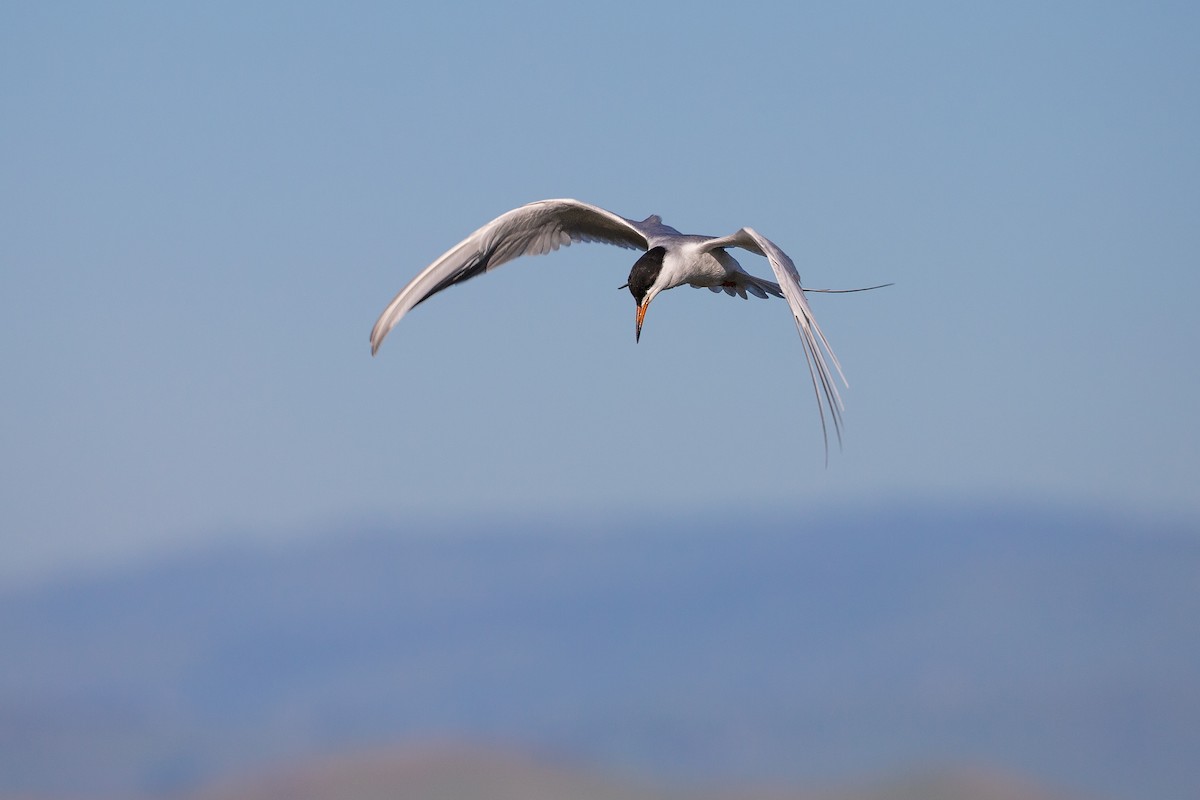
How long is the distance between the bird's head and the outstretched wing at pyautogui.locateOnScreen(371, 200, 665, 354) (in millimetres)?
989

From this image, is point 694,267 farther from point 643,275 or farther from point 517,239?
point 517,239

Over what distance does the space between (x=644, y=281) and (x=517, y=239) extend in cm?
180

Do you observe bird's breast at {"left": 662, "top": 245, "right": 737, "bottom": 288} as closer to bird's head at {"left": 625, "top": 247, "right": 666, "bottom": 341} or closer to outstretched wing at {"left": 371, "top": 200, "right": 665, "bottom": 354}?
bird's head at {"left": 625, "top": 247, "right": 666, "bottom": 341}

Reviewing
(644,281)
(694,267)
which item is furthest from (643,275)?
(694,267)

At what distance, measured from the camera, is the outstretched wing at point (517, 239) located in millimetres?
14320

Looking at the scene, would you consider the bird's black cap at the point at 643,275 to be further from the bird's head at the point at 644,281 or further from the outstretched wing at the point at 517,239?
the outstretched wing at the point at 517,239

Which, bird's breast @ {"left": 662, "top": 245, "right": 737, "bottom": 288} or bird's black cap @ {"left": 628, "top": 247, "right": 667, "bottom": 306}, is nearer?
bird's black cap @ {"left": 628, "top": 247, "right": 667, "bottom": 306}

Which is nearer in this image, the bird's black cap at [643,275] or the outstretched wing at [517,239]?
the outstretched wing at [517,239]

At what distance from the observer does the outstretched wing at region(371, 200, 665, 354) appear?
1432 cm

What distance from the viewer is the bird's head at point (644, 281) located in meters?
15.0

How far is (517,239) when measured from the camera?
1605cm

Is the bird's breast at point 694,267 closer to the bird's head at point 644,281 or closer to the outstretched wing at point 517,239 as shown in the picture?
the bird's head at point 644,281

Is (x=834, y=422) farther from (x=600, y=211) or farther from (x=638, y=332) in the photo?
(x=600, y=211)

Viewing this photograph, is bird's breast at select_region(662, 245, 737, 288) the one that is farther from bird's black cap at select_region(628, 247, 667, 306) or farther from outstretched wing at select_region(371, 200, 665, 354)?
outstretched wing at select_region(371, 200, 665, 354)
